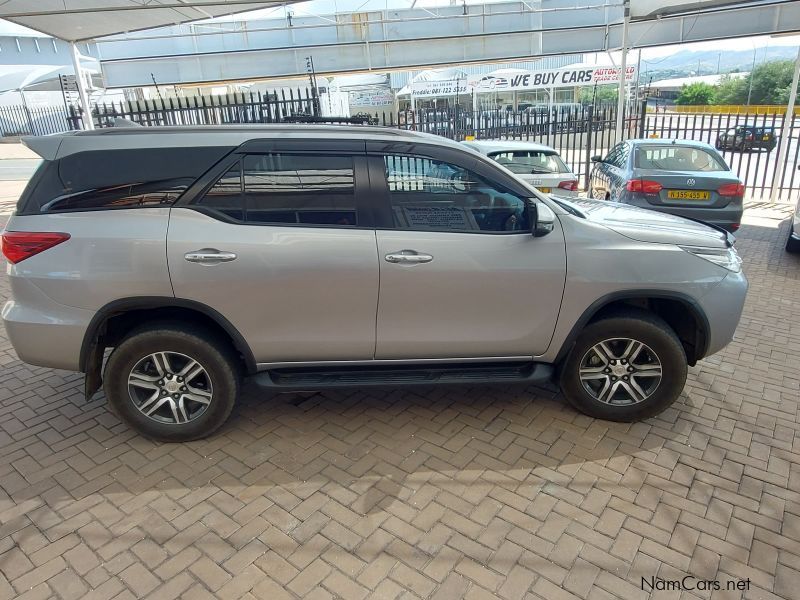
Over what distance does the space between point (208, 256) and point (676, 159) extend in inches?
283

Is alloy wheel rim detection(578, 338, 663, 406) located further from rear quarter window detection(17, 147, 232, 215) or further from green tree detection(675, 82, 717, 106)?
green tree detection(675, 82, 717, 106)

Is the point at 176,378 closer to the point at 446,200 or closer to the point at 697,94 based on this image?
the point at 446,200

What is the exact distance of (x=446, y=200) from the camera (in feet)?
10.8

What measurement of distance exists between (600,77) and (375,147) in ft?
71.5

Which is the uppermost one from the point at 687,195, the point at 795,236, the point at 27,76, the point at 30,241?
the point at 27,76

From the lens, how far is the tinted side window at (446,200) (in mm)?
3242

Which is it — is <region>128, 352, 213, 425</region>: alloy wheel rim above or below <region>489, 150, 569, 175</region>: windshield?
below

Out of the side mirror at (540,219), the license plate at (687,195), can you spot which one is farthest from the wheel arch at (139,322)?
the license plate at (687,195)

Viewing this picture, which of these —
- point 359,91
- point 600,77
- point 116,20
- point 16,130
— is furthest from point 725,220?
point 16,130

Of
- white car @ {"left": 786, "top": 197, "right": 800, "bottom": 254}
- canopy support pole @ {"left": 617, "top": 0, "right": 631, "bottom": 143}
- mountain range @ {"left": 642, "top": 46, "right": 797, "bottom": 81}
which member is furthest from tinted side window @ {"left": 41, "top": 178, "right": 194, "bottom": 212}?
mountain range @ {"left": 642, "top": 46, "right": 797, "bottom": 81}

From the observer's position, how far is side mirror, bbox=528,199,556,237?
314 centimetres

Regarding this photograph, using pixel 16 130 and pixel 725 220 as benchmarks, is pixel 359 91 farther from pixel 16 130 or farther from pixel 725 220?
pixel 725 220

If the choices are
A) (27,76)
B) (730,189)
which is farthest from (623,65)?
(27,76)

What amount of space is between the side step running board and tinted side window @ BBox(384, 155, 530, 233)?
91 cm
